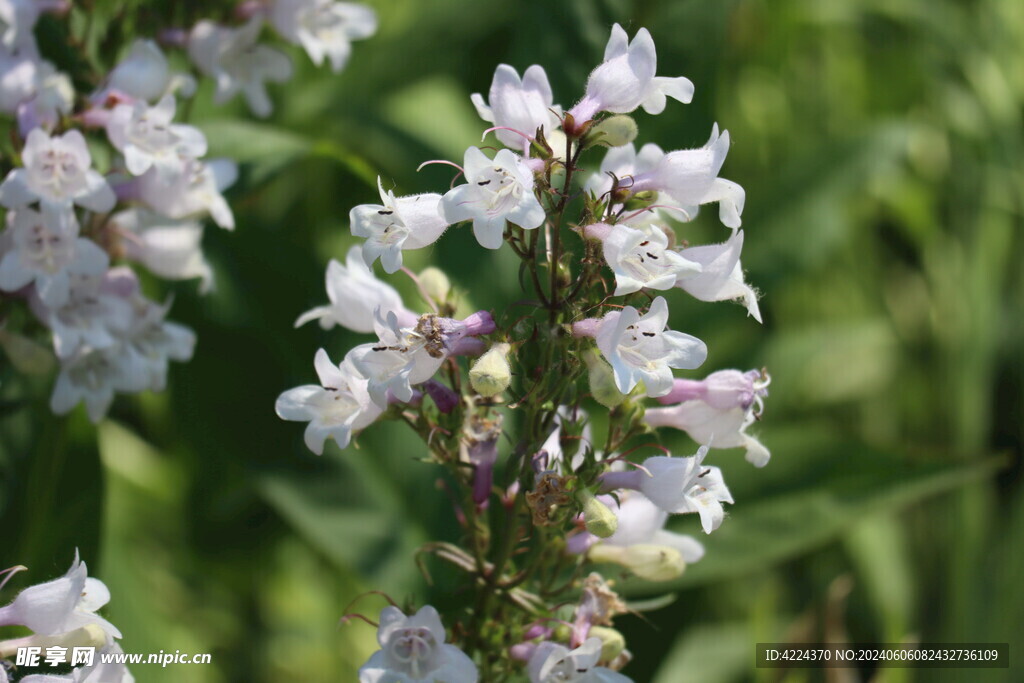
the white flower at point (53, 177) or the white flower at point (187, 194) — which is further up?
the white flower at point (53, 177)

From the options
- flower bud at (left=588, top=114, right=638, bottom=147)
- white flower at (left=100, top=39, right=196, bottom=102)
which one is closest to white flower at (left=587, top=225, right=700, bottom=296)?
flower bud at (left=588, top=114, right=638, bottom=147)

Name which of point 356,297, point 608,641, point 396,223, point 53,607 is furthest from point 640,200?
point 53,607

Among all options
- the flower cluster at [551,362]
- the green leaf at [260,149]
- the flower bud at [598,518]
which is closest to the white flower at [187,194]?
the green leaf at [260,149]

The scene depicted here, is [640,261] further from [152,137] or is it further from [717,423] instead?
[152,137]

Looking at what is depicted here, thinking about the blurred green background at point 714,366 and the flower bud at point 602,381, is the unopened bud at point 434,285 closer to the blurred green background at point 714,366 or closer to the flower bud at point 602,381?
the flower bud at point 602,381

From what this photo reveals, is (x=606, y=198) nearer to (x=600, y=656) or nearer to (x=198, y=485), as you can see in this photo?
(x=600, y=656)

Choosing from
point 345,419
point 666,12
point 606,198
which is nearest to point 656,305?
point 606,198
